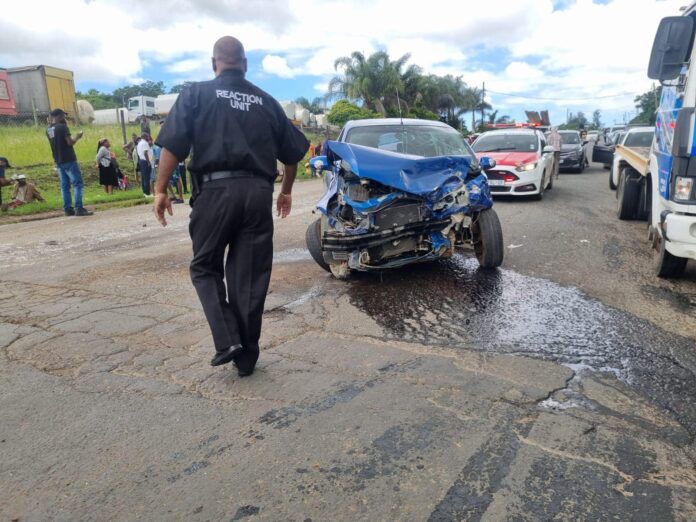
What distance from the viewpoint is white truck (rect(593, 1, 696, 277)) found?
440cm

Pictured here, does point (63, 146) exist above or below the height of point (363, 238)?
above

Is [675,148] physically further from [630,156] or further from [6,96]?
[6,96]

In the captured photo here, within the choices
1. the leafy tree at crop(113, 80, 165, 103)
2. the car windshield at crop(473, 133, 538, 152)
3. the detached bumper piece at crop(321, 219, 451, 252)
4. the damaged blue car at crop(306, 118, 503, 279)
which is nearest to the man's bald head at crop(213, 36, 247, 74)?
the damaged blue car at crop(306, 118, 503, 279)

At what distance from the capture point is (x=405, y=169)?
496cm

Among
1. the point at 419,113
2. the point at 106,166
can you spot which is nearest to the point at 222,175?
the point at 106,166

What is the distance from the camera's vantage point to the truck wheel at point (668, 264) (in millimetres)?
5191

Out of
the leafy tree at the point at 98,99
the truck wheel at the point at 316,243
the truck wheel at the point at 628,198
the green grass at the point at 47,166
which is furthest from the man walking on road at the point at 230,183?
the leafy tree at the point at 98,99

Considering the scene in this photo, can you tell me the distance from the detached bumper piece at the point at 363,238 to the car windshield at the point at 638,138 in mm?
11092

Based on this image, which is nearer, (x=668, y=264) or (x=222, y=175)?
(x=222, y=175)

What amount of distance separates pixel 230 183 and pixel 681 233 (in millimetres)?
3743

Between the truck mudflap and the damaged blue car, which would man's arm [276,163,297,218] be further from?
the truck mudflap

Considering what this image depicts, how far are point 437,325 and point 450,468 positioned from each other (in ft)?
6.20

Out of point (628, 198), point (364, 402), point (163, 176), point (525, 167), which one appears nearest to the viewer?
point (364, 402)

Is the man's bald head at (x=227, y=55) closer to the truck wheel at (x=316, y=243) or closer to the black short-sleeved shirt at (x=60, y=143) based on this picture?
the truck wheel at (x=316, y=243)
